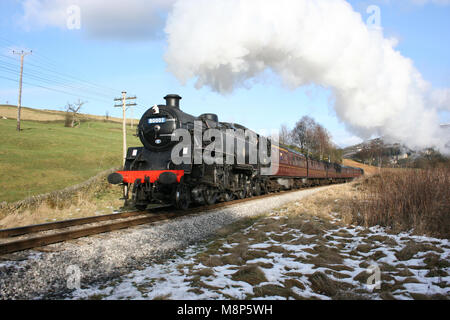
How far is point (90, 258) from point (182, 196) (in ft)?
17.4

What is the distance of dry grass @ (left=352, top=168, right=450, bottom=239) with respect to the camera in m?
6.31

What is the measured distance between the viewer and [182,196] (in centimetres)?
1028

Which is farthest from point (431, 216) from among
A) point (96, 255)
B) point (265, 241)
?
point (96, 255)

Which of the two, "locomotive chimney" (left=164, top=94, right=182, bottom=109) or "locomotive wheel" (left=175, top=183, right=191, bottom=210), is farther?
"locomotive chimney" (left=164, top=94, right=182, bottom=109)

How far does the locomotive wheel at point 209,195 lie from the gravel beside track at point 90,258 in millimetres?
3528

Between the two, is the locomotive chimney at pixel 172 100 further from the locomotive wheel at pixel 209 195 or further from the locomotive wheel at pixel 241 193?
the locomotive wheel at pixel 241 193

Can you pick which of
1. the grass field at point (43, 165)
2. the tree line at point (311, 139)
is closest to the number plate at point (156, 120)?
the grass field at point (43, 165)

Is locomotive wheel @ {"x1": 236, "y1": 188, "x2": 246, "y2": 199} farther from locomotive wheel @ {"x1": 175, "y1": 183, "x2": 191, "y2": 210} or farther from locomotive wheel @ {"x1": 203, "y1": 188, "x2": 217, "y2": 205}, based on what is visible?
locomotive wheel @ {"x1": 175, "y1": 183, "x2": 191, "y2": 210}

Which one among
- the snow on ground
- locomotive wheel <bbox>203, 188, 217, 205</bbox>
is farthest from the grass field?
the snow on ground

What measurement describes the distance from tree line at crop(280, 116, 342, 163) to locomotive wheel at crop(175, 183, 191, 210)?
52.0m

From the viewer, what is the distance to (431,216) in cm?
647

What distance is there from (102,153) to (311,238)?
29209 mm

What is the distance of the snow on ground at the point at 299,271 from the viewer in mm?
3537
